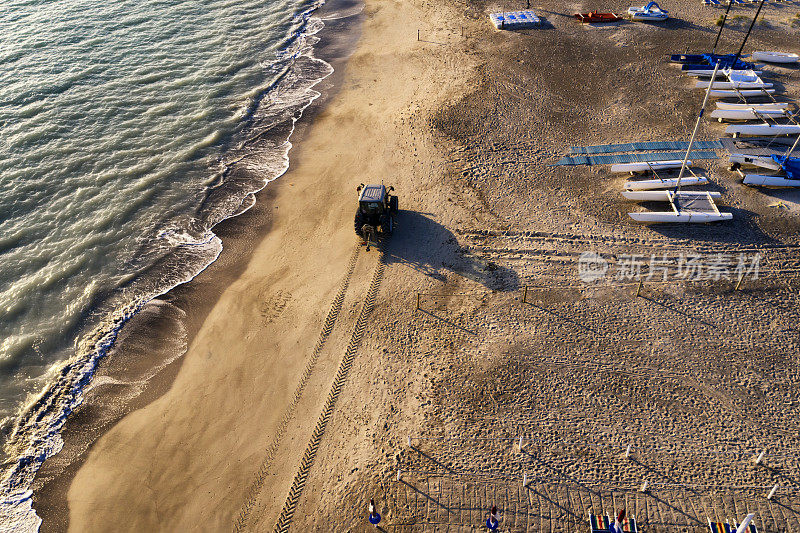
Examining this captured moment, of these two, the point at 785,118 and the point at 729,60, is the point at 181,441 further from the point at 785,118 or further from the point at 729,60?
the point at 729,60

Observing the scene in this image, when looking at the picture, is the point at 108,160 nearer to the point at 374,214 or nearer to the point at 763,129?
the point at 374,214

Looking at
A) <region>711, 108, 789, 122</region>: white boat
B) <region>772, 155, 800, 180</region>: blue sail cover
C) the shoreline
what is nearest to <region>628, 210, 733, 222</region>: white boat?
<region>772, 155, 800, 180</region>: blue sail cover

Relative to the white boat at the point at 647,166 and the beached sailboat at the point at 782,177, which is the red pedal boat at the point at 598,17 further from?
the beached sailboat at the point at 782,177

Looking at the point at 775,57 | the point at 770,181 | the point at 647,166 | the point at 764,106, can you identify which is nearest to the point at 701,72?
the point at 764,106

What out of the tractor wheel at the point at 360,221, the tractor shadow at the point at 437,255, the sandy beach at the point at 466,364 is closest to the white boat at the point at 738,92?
the sandy beach at the point at 466,364

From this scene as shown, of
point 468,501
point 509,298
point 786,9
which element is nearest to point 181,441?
point 468,501
